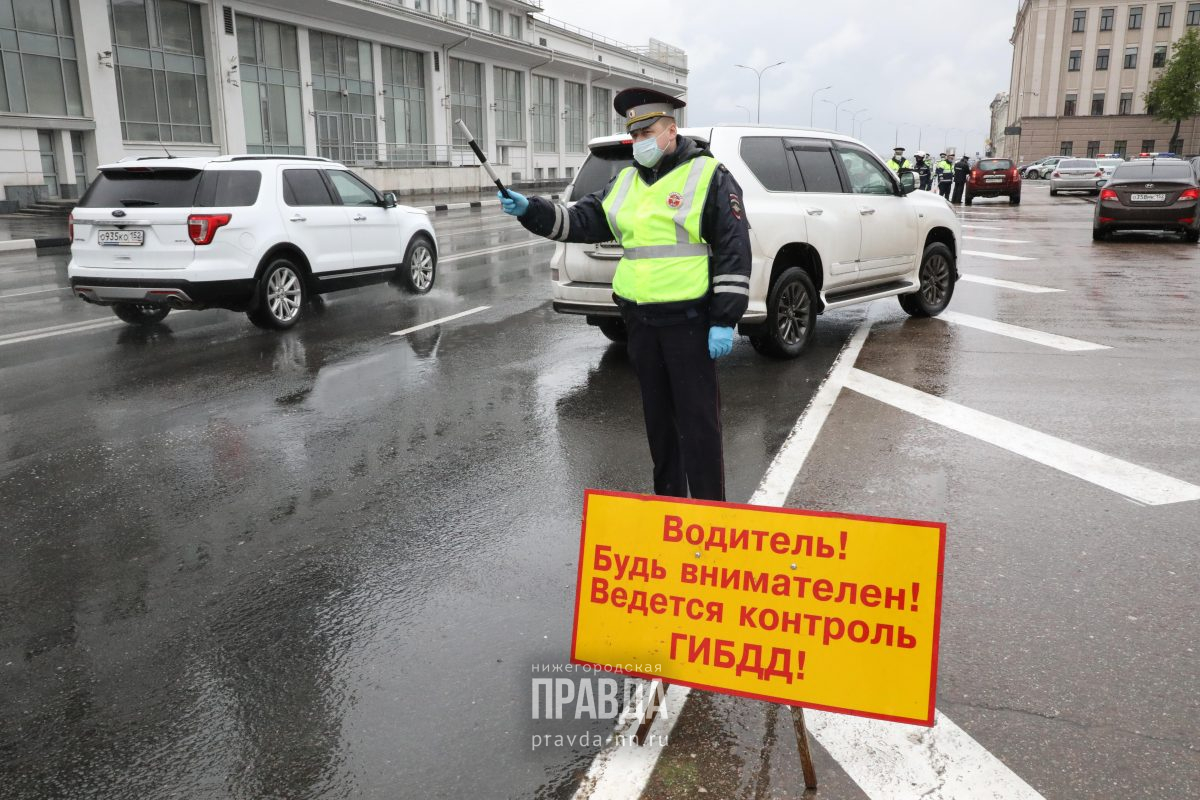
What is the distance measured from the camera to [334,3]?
3709cm

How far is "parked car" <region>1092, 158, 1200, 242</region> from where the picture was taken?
61.1 feet

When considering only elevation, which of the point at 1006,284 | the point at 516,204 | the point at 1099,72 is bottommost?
the point at 1006,284

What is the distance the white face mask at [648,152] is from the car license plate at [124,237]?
7027mm

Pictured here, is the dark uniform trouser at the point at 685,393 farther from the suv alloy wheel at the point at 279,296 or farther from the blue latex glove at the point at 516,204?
the suv alloy wheel at the point at 279,296

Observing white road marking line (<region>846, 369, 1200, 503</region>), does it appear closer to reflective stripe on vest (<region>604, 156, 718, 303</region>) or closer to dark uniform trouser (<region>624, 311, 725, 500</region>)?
dark uniform trouser (<region>624, 311, 725, 500</region>)

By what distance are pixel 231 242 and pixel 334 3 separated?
32.0 meters

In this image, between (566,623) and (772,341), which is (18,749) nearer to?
(566,623)

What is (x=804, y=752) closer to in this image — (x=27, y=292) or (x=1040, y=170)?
(x=27, y=292)

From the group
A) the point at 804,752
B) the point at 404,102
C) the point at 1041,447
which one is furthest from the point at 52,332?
the point at 404,102

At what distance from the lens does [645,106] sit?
3.72m

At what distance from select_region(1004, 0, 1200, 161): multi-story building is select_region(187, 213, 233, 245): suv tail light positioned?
303 ft

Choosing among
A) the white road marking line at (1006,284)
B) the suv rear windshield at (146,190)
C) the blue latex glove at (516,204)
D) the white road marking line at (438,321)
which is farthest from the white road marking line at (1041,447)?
the suv rear windshield at (146,190)

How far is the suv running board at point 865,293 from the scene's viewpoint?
28.0 feet

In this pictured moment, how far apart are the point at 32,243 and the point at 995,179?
30.2 meters
